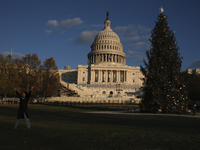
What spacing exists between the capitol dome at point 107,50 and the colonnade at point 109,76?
13.0m

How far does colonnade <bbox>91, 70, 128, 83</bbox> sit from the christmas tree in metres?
97.1

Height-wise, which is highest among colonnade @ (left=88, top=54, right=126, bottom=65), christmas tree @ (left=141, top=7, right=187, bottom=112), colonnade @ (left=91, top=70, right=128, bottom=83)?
colonnade @ (left=88, top=54, right=126, bottom=65)

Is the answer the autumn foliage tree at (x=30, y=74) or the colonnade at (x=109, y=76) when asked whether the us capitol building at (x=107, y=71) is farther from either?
the autumn foliage tree at (x=30, y=74)

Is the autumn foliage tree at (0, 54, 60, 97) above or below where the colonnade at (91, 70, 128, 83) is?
below

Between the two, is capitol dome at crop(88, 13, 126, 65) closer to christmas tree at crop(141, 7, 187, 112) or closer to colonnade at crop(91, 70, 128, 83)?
colonnade at crop(91, 70, 128, 83)

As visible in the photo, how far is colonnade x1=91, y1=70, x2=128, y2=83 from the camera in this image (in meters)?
128

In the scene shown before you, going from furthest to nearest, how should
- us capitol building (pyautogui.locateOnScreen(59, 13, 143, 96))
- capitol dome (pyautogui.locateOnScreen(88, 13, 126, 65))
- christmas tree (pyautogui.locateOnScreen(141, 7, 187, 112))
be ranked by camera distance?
1. capitol dome (pyautogui.locateOnScreen(88, 13, 126, 65))
2. us capitol building (pyautogui.locateOnScreen(59, 13, 143, 96))
3. christmas tree (pyautogui.locateOnScreen(141, 7, 187, 112))

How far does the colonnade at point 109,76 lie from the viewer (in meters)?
128

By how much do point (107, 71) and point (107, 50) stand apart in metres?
20.4

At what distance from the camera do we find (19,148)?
8.04 meters

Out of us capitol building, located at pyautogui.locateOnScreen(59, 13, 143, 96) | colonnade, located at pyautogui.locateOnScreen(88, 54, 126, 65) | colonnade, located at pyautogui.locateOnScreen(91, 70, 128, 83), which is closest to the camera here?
us capitol building, located at pyautogui.locateOnScreen(59, 13, 143, 96)

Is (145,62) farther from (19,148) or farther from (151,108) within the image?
(19,148)

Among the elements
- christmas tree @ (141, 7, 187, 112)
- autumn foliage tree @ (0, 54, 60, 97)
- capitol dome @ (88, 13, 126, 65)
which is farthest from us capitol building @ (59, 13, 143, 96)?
christmas tree @ (141, 7, 187, 112)

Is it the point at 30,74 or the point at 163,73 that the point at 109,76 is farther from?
the point at 163,73
